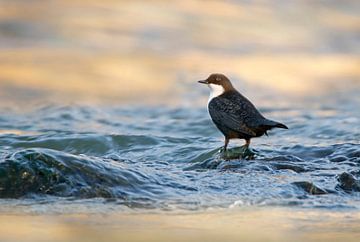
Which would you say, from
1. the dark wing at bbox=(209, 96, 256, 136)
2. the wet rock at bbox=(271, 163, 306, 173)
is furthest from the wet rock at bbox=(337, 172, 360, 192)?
the dark wing at bbox=(209, 96, 256, 136)

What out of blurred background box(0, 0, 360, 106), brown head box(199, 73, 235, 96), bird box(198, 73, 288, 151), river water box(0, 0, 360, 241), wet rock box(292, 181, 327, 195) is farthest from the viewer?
blurred background box(0, 0, 360, 106)

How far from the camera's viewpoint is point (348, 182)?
757 cm

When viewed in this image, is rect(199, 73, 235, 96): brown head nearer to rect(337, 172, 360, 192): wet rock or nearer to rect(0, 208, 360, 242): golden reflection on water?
rect(337, 172, 360, 192): wet rock

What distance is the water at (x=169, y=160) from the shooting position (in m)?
6.94

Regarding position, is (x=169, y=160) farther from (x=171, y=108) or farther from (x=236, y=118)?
(x=171, y=108)

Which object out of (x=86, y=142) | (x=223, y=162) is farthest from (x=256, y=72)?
(x=223, y=162)

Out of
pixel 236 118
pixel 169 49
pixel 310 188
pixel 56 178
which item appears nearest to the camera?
pixel 56 178

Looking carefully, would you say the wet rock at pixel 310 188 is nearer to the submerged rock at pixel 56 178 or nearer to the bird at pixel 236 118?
the submerged rock at pixel 56 178

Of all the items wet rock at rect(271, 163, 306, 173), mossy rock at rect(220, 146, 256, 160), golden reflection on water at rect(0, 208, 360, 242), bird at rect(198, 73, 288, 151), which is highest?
bird at rect(198, 73, 288, 151)

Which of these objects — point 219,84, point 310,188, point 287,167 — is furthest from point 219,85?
point 310,188

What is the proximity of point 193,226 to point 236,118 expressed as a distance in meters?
4.26

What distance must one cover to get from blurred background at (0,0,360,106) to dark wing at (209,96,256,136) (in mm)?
3460

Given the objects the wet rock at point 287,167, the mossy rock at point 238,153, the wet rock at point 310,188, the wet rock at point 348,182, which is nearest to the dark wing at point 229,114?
the mossy rock at point 238,153

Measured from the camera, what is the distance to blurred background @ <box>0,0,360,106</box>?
1458 centimetres
